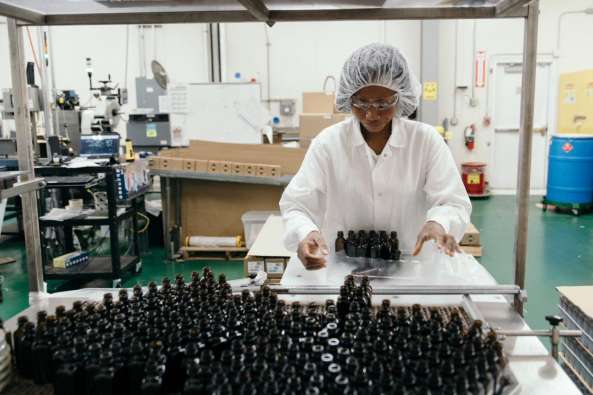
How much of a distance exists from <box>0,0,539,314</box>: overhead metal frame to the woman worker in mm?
199

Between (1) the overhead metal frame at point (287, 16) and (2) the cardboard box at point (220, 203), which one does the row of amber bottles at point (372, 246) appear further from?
(2) the cardboard box at point (220, 203)

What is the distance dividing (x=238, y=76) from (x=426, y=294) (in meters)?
5.92

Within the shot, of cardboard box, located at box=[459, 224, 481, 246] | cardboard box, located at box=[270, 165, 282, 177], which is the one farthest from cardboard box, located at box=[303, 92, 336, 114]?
cardboard box, located at box=[459, 224, 481, 246]

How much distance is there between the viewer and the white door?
6.60m

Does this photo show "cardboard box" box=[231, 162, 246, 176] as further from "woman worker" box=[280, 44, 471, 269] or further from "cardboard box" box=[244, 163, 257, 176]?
"woman worker" box=[280, 44, 471, 269]

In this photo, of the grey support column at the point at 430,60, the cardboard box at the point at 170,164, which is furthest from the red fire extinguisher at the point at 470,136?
the cardboard box at the point at 170,164

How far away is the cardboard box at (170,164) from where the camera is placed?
13.3ft

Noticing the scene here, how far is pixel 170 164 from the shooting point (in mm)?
4043

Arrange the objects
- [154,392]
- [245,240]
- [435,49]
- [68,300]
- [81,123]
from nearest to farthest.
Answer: [154,392] < [68,300] < [245,240] < [81,123] < [435,49]

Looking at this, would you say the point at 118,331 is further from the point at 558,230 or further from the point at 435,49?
the point at 435,49

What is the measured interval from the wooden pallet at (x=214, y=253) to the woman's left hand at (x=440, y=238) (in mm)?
2860

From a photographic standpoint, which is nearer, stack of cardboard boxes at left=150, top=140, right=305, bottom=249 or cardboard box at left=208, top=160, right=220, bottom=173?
cardboard box at left=208, top=160, right=220, bottom=173

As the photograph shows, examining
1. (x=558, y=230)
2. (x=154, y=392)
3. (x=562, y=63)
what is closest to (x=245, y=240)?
(x=558, y=230)

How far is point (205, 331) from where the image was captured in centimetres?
91
